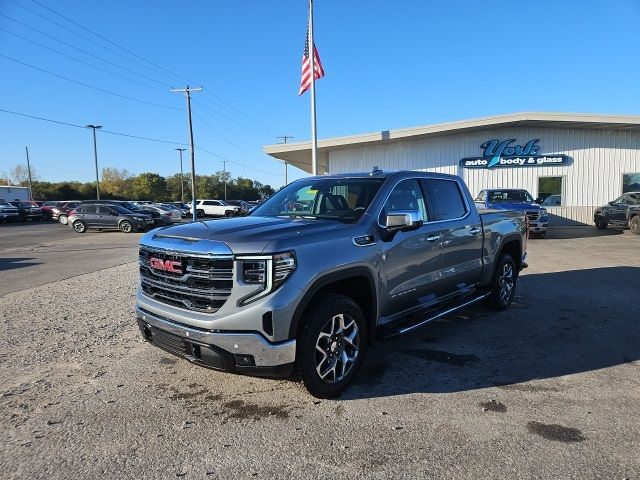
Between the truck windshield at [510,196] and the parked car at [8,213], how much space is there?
117 ft

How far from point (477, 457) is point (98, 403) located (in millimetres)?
2906

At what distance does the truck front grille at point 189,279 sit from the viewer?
11.0ft

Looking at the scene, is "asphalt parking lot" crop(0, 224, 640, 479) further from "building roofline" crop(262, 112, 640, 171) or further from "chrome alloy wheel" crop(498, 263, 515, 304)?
"building roofline" crop(262, 112, 640, 171)

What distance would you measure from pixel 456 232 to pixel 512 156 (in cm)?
1969

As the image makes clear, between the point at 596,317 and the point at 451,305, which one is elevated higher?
the point at 451,305

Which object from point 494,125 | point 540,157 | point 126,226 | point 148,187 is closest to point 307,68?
point 494,125

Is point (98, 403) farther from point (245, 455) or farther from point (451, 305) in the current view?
point (451, 305)

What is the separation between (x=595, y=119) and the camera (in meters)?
20.9

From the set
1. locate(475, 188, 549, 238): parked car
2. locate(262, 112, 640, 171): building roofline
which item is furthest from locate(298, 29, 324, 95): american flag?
locate(475, 188, 549, 238): parked car

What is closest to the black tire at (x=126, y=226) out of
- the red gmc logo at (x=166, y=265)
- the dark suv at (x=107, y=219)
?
the dark suv at (x=107, y=219)

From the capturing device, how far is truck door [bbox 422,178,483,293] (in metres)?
5.09

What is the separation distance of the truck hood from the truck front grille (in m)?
0.16

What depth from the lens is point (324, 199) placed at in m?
4.71

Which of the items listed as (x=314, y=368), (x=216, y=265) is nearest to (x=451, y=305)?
(x=314, y=368)
